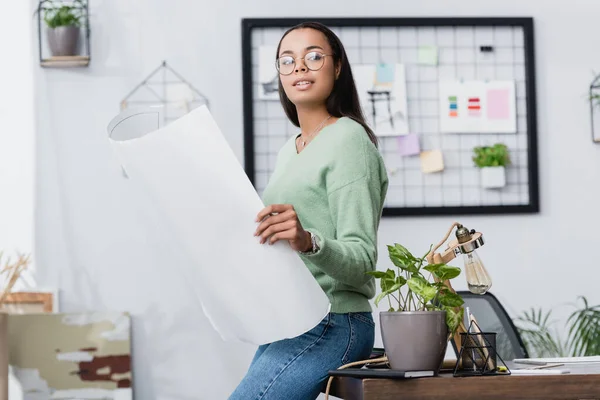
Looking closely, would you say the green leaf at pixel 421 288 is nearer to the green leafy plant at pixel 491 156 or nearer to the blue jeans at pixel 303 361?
the blue jeans at pixel 303 361

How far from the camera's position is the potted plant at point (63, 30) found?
321 cm

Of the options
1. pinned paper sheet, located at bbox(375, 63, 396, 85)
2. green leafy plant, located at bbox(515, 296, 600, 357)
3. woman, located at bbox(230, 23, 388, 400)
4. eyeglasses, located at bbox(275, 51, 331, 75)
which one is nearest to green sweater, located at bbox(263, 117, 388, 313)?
woman, located at bbox(230, 23, 388, 400)

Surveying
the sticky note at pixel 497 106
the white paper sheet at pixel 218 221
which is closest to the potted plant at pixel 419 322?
the white paper sheet at pixel 218 221

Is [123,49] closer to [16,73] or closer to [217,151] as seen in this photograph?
[16,73]

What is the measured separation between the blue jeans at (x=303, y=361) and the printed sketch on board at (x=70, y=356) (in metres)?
1.97

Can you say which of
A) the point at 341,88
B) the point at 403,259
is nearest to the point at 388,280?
the point at 403,259

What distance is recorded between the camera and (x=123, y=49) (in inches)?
131

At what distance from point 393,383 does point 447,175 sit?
2339 millimetres

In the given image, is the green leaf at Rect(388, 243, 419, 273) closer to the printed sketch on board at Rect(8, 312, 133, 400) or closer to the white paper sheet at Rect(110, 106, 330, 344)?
the white paper sheet at Rect(110, 106, 330, 344)

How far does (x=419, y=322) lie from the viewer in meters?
1.18

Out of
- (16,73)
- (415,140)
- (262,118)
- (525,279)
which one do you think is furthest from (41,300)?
(525,279)

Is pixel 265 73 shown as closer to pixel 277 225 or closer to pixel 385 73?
pixel 385 73

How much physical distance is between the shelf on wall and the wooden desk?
2384 millimetres

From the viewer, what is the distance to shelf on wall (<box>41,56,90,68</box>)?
3.21 metres
